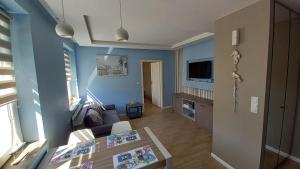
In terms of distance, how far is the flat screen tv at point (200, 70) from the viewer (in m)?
3.63

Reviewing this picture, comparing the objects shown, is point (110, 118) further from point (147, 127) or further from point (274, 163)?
point (274, 163)

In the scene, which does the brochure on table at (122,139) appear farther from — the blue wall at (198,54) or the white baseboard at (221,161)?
the blue wall at (198,54)

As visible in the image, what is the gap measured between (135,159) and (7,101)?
4.36 feet

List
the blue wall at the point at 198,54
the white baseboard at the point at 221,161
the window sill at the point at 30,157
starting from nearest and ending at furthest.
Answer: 1. the window sill at the point at 30,157
2. the white baseboard at the point at 221,161
3. the blue wall at the point at 198,54

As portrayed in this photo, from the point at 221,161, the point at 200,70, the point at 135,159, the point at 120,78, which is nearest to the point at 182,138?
the point at 221,161

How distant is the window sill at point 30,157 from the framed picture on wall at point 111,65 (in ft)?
9.86

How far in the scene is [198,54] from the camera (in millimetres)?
4039

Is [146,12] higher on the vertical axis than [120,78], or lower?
higher

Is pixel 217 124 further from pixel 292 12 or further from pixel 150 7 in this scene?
pixel 150 7

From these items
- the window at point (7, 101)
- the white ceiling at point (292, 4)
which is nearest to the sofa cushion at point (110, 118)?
the window at point (7, 101)

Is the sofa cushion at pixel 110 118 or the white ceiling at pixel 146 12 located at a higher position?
the white ceiling at pixel 146 12

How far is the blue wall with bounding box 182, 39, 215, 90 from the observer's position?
142 inches

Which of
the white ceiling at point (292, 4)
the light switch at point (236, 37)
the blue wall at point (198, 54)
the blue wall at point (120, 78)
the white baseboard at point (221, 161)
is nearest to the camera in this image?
the white ceiling at point (292, 4)

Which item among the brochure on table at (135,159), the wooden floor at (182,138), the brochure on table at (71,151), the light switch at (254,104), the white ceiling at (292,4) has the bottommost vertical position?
the wooden floor at (182,138)
